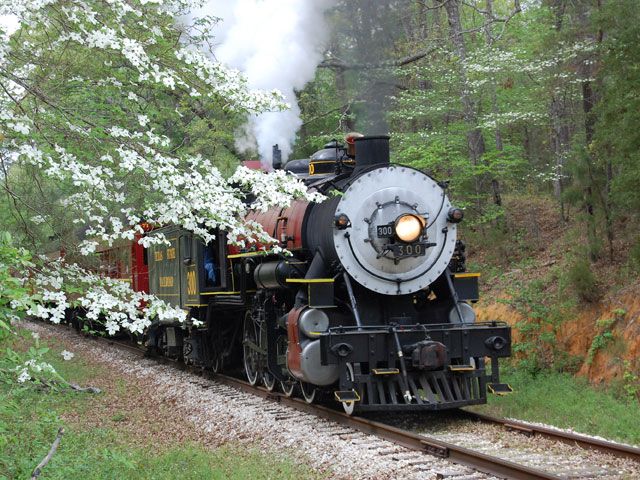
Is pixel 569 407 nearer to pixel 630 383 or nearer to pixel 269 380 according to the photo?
pixel 630 383

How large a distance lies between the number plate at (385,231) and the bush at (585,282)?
486 cm

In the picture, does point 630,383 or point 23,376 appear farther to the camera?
point 630,383

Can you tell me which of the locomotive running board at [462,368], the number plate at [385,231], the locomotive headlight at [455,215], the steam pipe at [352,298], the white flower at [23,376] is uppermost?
the locomotive headlight at [455,215]

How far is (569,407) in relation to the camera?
10.0m

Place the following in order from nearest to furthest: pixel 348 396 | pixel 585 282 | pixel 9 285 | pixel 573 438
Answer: pixel 9 285 → pixel 573 438 → pixel 348 396 → pixel 585 282

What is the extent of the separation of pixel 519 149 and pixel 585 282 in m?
5.82

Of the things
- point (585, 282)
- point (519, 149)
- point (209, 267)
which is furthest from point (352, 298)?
point (519, 149)

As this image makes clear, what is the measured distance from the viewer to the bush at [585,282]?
1293 cm

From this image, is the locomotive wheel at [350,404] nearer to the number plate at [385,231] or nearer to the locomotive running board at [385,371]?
the locomotive running board at [385,371]

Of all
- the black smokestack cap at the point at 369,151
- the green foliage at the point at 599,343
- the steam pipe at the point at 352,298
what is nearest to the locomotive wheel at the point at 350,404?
the steam pipe at the point at 352,298

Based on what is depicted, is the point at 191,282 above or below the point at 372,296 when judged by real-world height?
above

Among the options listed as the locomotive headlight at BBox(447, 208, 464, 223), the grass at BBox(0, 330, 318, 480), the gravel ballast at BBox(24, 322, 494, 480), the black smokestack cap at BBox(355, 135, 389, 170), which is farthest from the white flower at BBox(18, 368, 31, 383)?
the locomotive headlight at BBox(447, 208, 464, 223)

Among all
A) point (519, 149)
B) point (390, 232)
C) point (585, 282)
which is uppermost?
point (519, 149)

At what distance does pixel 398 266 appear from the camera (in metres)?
9.70
